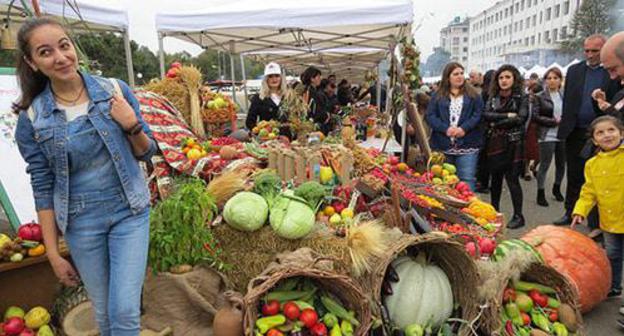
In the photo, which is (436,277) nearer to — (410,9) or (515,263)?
(515,263)

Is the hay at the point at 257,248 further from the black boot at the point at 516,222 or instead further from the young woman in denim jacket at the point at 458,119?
the black boot at the point at 516,222

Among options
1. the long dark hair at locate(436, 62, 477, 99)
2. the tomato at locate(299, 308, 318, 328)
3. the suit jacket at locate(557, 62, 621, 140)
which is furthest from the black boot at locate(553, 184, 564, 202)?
the tomato at locate(299, 308, 318, 328)

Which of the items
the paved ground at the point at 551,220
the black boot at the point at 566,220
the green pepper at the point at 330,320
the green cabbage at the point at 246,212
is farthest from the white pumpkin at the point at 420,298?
the black boot at the point at 566,220

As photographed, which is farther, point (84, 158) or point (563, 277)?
point (563, 277)

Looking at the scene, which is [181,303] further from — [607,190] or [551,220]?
[551,220]

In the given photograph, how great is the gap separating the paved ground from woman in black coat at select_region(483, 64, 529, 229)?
1.85 feet

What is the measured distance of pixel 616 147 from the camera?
338cm

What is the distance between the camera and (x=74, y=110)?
1921mm

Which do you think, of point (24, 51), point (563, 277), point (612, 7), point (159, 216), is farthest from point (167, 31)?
point (612, 7)

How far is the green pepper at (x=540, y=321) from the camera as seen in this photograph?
2602 mm

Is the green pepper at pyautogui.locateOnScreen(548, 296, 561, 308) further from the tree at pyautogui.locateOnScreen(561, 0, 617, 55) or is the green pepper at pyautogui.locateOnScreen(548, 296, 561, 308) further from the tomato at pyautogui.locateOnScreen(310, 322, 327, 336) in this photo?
the tree at pyautogui.locateOnScreen(561, 0, 617, 55)

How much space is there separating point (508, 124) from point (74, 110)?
454cm

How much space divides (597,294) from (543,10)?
3439 inches

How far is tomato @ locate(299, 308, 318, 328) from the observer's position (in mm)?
2391
